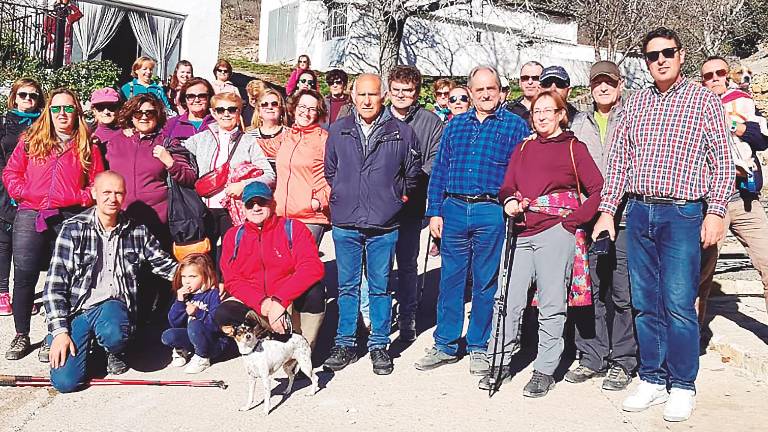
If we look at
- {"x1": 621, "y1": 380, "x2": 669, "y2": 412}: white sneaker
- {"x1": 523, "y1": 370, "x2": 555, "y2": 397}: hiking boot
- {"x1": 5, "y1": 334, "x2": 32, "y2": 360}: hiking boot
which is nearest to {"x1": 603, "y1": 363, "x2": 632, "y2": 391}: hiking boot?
{"x1": 621, "y1": 380, "x2": 669, "y2": 412}: white sneaker

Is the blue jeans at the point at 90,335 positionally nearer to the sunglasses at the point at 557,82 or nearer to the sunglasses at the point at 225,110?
the sunglasses at the point at 225,110

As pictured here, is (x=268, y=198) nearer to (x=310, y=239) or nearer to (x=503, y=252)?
(x=310, y=239)

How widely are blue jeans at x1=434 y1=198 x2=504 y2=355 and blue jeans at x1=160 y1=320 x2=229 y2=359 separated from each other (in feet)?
5.11

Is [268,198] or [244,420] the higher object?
[268,198]

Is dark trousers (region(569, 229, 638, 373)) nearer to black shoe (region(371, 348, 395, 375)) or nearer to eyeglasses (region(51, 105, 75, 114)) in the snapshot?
black shoe (region(371, 348, 395, 375))

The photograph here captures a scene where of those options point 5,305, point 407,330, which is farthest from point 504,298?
point 5,305

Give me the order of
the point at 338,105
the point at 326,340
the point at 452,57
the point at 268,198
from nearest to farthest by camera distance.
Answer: the point at 268,198, the point at 326,340, the point at 338,105, the point at 452,57

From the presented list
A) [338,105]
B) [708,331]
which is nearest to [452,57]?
[338,105]

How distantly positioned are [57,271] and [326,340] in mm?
2018

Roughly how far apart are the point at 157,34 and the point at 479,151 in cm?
1495

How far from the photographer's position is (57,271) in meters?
5.13

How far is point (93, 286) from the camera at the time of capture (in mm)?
5285

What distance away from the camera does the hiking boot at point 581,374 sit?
527 centimetres

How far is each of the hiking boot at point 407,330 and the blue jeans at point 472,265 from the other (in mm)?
547
